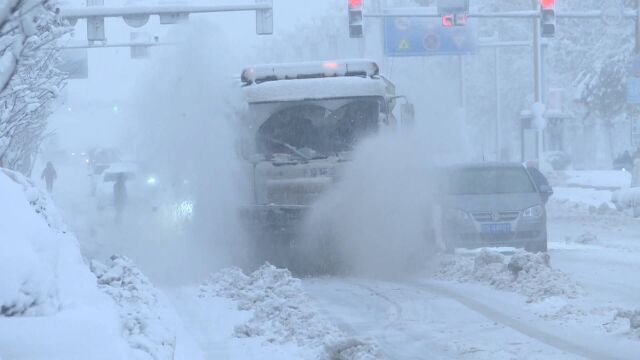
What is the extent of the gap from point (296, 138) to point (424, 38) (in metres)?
25.2

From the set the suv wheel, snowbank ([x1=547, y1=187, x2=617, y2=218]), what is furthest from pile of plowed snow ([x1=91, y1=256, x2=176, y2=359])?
snowbank ([x1=547, y1=187, x2=617, y2=218])

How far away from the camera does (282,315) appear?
1188 cm

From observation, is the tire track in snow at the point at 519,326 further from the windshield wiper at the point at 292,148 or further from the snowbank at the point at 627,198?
the snowbank at the point at 627,198

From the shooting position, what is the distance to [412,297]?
1425 cm

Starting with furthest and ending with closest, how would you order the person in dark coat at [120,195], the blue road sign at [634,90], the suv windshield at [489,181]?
the person in dark coat at [120,195] < the blue road sign at [634,90] < the suv windshield at [489,181]

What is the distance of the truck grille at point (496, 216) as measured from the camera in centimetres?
1872

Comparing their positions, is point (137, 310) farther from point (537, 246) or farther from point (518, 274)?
point (537, 246)

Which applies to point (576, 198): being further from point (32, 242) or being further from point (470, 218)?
point (32, 242)

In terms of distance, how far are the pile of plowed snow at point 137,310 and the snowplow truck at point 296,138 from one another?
112 inches

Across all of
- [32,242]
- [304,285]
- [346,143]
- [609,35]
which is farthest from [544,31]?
[609,35]

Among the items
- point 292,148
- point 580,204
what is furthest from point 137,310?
point 580,204

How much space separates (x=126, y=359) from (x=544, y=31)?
21337mm

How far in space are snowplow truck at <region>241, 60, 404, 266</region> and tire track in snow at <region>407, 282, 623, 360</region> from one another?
226 cm

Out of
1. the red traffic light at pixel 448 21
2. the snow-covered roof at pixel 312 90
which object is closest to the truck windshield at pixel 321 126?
the snow-covered roof at pixel 312 90
